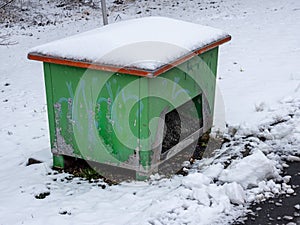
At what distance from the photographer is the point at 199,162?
13.9 ft

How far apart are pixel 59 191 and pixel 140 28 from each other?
168 cm

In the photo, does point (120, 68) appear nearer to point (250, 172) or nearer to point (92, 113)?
point (92, 113)

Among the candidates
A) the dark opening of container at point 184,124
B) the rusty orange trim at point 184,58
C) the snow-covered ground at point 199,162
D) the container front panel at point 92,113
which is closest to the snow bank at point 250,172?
the snow-covered ground at point 199,162

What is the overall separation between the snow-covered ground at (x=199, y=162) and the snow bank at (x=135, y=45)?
100 cm

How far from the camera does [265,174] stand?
3588mm

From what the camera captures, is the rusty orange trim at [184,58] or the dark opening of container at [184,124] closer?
the rusty orange trim at [184,58]

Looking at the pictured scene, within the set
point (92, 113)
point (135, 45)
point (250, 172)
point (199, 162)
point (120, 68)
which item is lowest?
point (199, 162)

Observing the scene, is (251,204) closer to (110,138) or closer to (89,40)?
(110,138)

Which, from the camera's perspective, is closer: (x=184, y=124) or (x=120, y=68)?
(x=120, y=68)

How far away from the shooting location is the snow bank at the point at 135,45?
3.58 metres

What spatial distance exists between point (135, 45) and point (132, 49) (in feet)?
0.30

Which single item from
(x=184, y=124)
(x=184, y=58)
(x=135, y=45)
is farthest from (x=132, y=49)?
(x=184, y=124)

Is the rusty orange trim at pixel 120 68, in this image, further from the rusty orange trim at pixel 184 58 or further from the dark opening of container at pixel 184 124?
the dark opening of container at pixel 184 124

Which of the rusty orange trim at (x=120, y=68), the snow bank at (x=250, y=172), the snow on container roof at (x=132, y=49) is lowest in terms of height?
the snow bank at (x=250, y=172)
